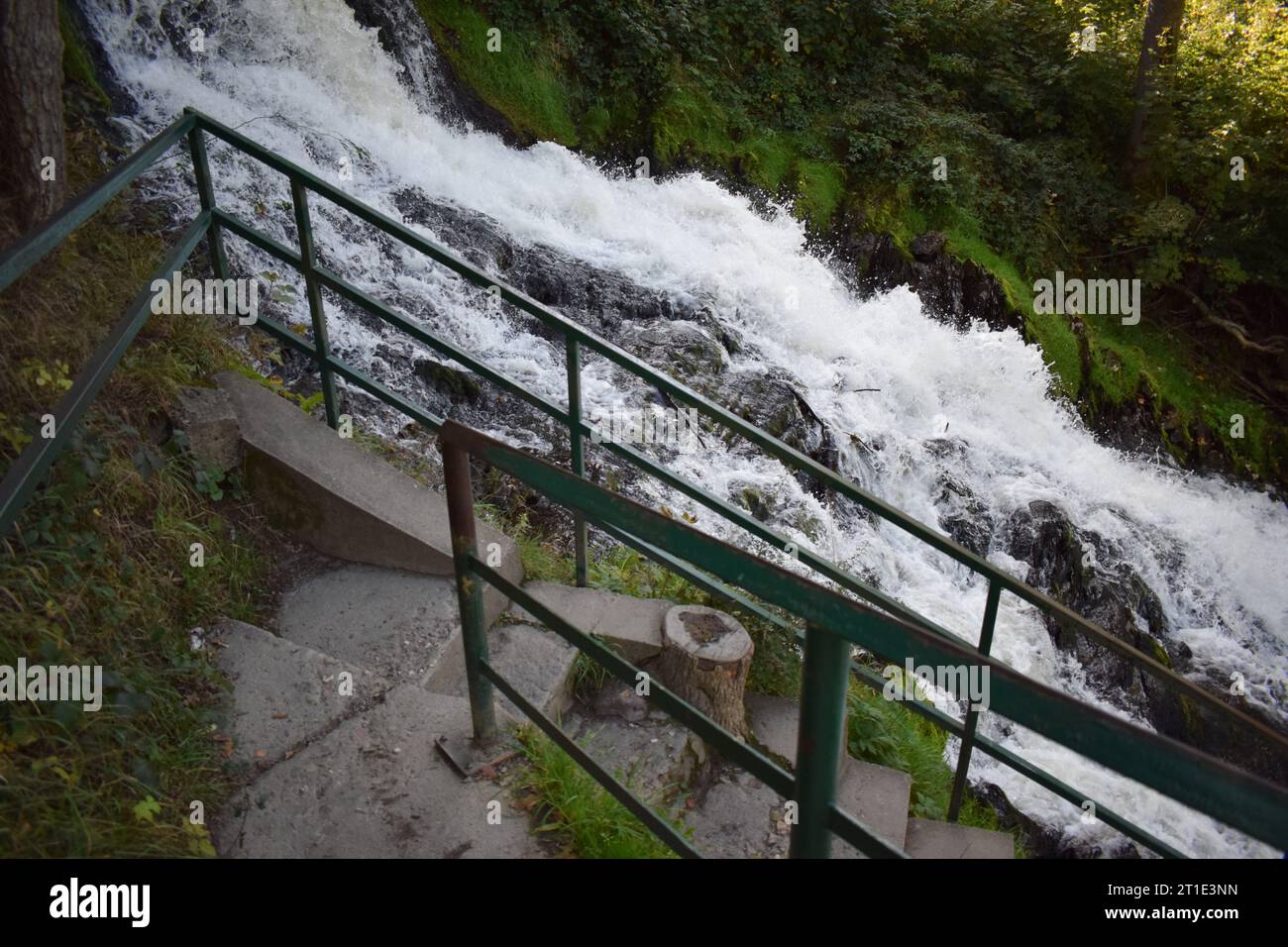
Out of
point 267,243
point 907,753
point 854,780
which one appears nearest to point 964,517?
point 907,753

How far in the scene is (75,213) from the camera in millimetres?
3061

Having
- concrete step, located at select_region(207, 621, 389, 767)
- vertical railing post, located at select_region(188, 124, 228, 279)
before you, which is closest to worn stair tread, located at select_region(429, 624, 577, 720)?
concrete step, located at select_region(207, 621, 389, 767)

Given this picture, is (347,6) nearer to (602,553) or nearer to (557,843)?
→ (602,553)

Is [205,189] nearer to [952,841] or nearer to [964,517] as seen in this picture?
[952,841]

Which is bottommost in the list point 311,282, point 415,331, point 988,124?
point 415,331

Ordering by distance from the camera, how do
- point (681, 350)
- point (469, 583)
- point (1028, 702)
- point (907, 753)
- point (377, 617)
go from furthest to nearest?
point (681, 350) → point (907, 753) → point (377, 617) → point (469, 583) → point (1028, 702)

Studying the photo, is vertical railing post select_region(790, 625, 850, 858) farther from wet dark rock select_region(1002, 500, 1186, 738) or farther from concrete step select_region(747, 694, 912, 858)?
wet dark rock select_region(1002, 500, 1186, 738)

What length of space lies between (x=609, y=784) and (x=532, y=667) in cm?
120

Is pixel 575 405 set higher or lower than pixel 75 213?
lower

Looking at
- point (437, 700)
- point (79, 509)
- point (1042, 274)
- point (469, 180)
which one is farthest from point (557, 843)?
point (1042, 274)

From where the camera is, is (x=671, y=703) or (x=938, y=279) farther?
(x=938, y=279)
